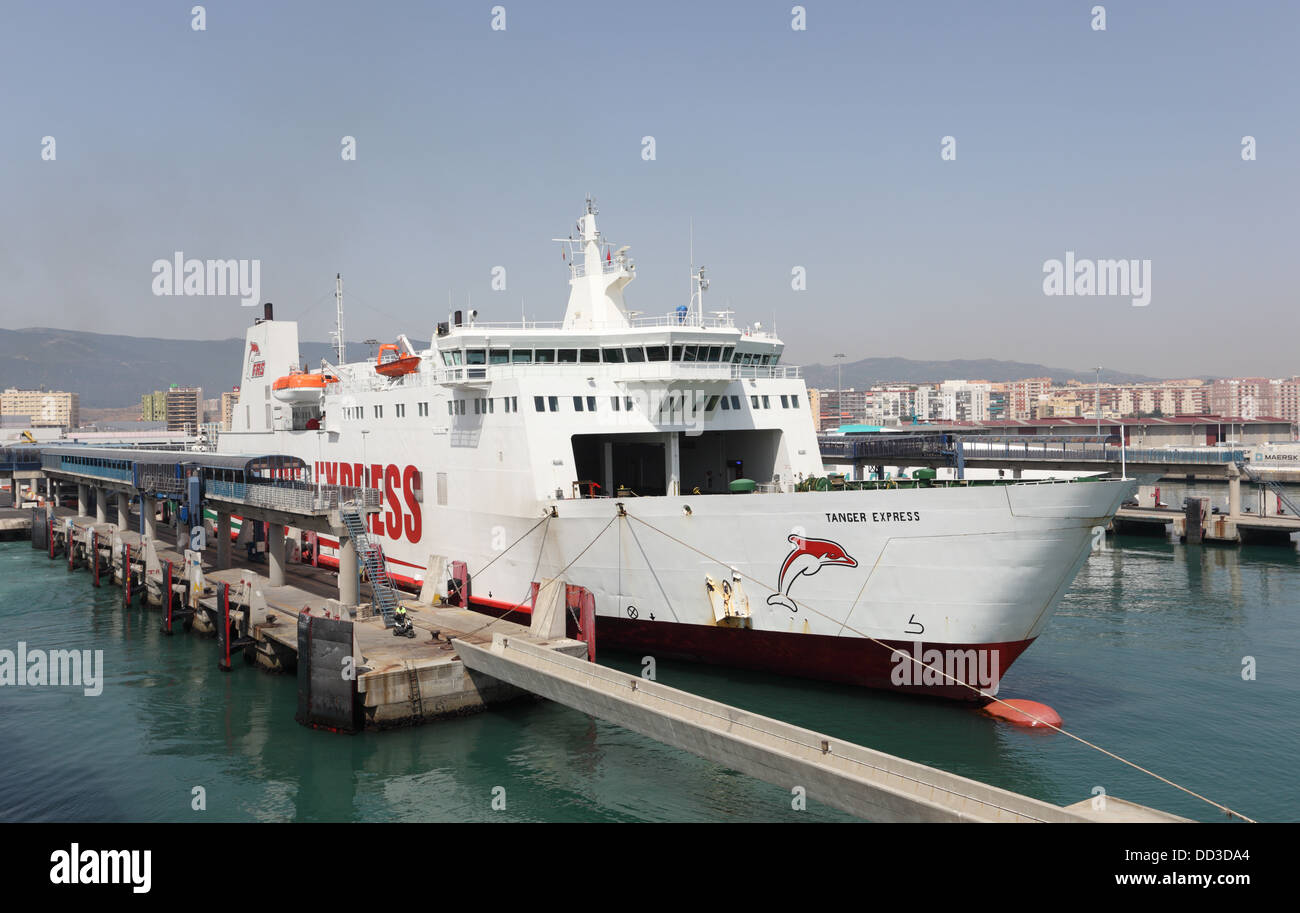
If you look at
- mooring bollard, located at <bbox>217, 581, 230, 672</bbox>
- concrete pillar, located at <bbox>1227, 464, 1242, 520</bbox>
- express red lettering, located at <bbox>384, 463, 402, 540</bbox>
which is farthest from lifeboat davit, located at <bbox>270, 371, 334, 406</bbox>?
concrete pillar, located at <bbox>1227, 464, 1242, 520</bbox>

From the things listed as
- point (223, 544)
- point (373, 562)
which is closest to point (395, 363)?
point (373, 562)

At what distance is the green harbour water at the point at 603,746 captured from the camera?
15.3 metres

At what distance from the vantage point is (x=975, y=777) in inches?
615

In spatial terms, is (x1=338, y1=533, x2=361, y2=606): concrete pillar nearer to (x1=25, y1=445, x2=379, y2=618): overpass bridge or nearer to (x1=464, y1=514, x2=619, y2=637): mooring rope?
(x1=25, y1=445, x2=379, y2=618): overpass bridge

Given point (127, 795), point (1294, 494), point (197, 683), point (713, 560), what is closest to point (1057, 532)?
point (713, 560)

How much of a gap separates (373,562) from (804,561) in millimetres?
12249

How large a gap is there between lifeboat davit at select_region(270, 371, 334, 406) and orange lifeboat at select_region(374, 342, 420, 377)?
6645 mm

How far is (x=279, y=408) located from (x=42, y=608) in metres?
13.3

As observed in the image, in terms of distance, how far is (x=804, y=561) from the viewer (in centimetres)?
1903

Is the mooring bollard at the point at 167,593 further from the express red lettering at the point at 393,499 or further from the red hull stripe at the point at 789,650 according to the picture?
the red hull stripe at the point at 789,650

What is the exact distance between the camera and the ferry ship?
17.6 m

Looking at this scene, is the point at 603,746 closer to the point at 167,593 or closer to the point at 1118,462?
the point at 167,593
